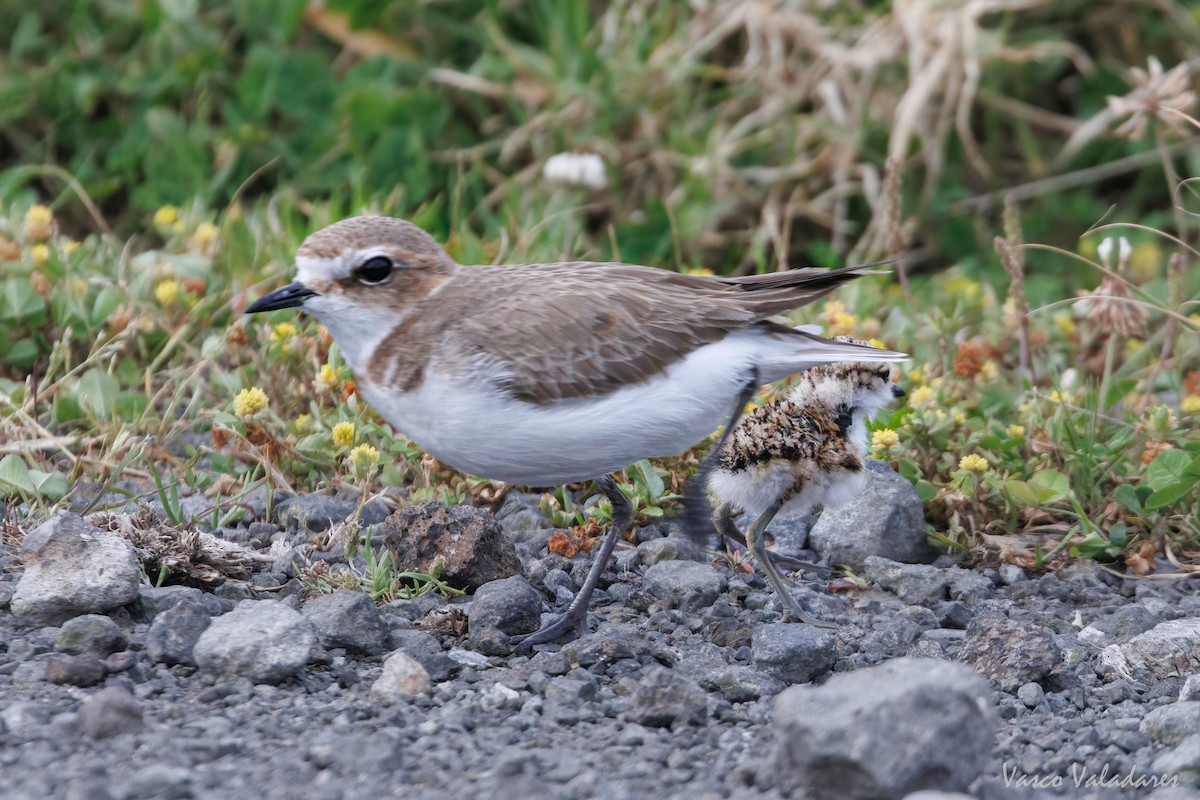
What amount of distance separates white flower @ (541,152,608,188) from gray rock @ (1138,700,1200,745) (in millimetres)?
4142

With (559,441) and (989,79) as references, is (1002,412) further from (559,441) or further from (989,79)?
(989,79)

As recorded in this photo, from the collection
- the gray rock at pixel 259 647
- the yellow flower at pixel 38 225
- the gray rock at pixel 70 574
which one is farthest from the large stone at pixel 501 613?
the yellow flower at pixel 38 225

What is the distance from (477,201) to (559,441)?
413 centimetres

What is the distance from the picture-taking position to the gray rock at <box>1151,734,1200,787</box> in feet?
10.7

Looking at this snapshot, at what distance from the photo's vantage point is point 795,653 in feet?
12.7

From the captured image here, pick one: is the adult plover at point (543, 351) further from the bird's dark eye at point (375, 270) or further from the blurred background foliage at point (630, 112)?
the blurred background foliage at point (630, 112)

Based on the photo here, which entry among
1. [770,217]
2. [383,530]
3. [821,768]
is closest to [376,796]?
[821,768]

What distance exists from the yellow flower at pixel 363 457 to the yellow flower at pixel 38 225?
81.1 inches

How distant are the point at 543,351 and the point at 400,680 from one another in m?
0.96

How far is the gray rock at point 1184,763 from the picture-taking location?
128 inches

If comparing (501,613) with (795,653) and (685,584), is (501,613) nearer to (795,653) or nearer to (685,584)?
(685,584)

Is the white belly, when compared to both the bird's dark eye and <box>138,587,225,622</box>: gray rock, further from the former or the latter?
<box>138,587,225,622</box>: gray rock

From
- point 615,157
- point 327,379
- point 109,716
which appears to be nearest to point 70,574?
point 109,716

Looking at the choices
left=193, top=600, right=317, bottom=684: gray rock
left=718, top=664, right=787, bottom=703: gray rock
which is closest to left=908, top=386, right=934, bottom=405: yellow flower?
left=718, top=664, right=787, bottom=703: gray rock
